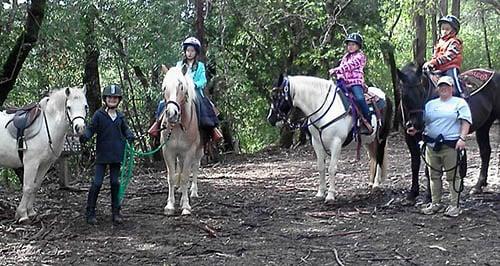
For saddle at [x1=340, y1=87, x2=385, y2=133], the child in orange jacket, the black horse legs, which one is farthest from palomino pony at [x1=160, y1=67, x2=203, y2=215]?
the black horse legs

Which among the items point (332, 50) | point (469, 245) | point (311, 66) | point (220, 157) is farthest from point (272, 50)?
point (469, 245)

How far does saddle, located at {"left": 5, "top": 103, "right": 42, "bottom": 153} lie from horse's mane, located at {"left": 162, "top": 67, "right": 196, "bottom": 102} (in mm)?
1482

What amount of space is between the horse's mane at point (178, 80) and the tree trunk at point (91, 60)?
226 inches

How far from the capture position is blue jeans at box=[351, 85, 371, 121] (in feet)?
25.6

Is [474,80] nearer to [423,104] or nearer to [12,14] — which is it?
[423,104]

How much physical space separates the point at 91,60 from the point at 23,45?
4.31m

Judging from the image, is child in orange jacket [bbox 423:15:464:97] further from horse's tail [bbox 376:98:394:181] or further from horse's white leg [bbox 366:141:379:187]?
horse's white leg [bbox 366:141:379:187]

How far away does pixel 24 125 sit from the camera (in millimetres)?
6652

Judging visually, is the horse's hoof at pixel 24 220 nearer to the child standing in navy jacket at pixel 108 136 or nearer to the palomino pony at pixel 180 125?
the child standing in navy jacket at pixel 108 136

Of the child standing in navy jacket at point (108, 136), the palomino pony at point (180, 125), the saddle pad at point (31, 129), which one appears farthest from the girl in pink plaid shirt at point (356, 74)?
the saddle pad at point (31, 129)

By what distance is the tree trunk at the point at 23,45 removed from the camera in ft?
32.0

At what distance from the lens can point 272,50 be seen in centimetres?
1842

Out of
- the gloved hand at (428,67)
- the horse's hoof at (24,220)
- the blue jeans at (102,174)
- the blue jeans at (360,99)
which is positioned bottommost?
the horse's hoof at (24,220)

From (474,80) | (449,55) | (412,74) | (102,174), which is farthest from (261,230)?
(474,80)
